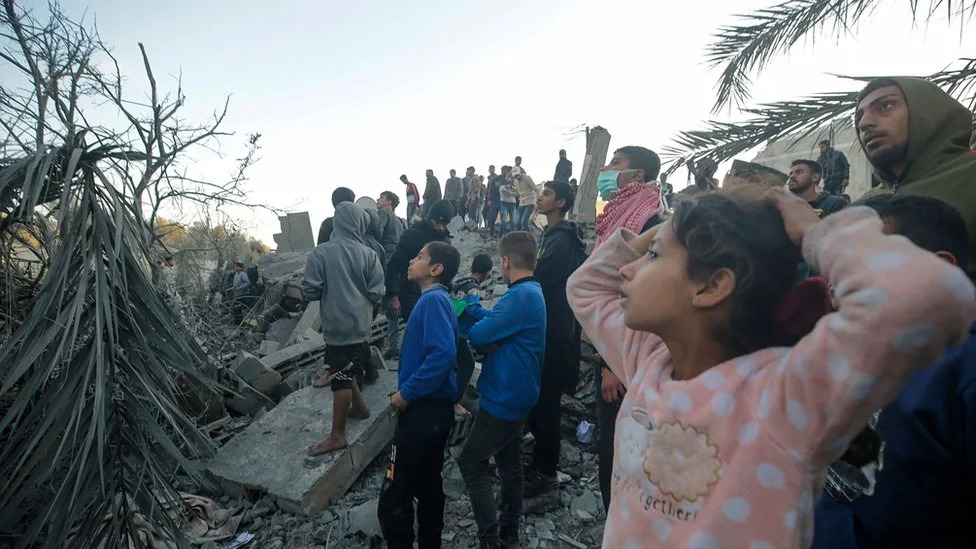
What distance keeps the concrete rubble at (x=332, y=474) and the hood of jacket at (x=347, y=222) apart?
142 centimetres

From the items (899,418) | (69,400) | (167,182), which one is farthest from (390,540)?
(167,182)

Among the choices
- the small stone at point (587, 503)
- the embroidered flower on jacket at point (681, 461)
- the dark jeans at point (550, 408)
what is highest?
the embroidered flower on jacket at point (681, 461)

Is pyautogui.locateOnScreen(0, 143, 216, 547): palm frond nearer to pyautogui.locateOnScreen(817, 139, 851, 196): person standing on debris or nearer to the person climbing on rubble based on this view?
the person climbing on rubble

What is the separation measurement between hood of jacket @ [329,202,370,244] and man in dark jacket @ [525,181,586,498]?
1.67m

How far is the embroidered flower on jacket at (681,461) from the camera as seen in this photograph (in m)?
0.84

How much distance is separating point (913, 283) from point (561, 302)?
2760 mm

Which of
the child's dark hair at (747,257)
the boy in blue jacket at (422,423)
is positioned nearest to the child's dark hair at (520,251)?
the boy in blue jacket at (422,423)

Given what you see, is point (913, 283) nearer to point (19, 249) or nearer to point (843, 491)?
point (843, 491)

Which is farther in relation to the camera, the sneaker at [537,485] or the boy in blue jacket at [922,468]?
the sneaker at [537,485]

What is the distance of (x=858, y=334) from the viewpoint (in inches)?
25.2

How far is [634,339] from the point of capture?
1197mm

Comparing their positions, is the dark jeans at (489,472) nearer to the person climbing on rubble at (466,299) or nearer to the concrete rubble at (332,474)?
the person climbing on rubble at (466,299)

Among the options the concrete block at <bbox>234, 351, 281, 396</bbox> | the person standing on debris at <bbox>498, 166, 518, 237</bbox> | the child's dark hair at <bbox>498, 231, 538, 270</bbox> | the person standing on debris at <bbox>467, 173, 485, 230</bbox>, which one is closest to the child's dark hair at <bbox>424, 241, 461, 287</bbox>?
the child's dark hair at <bbox>498, 231, 538, 270</bbox>

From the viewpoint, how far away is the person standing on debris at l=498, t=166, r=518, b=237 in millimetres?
11078
